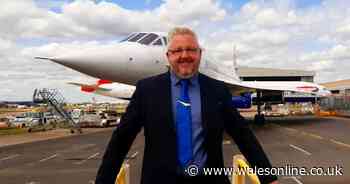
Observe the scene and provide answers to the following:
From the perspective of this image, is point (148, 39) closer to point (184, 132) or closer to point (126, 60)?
point (126, 60)

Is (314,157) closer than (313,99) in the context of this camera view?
Yes

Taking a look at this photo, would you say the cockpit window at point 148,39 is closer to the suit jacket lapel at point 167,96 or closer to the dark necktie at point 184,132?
the suit jacket lapel at point 167,96

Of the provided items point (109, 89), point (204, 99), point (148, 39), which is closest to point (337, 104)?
point (109, 89)

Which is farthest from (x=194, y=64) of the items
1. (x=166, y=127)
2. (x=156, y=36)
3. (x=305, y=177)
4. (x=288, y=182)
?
(x=156, y=36)

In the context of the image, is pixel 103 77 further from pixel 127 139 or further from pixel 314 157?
pixel 127 139

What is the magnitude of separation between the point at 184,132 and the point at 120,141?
0.42m

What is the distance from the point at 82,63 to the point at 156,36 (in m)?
3.24

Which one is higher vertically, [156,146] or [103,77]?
[103,77]

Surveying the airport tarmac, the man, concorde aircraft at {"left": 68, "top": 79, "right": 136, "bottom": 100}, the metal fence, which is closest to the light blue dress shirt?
the man

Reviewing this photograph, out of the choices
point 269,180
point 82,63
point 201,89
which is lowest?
point 269,180

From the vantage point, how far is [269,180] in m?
2.40

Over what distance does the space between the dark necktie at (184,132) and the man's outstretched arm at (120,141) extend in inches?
10.0

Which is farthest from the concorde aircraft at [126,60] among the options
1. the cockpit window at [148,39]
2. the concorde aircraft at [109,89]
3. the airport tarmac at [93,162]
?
the concorde aircraft at [109,89]

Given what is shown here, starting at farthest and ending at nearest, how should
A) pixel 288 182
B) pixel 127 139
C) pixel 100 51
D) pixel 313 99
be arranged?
pixel 313 99 → pixel 100 51 → pixel 288 182 → pixel 127 139
